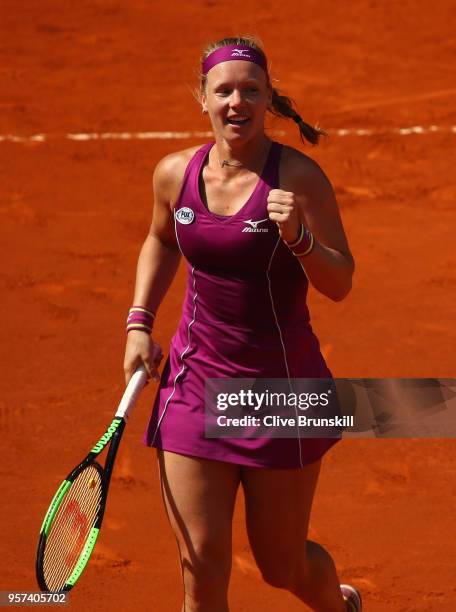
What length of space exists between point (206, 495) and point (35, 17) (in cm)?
1017

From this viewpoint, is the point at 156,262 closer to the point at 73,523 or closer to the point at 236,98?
the point at 236,98

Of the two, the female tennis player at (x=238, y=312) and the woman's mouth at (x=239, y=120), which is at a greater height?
the woman's mouth at (x=239, y=120)

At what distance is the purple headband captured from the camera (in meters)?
4.07

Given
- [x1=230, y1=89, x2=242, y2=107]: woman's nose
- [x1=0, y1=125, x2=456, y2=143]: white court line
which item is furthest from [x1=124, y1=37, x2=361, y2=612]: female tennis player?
[x1=0, y1=125, x2=456, y2=143]: white court line

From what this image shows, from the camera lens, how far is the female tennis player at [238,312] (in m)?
4.03

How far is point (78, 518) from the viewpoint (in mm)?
4148

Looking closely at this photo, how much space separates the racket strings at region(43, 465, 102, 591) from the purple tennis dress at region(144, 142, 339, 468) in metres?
0.28

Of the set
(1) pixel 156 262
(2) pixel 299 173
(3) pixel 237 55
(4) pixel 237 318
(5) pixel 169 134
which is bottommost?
(4) pixel 237 318

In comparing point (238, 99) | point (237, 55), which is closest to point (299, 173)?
point (238, 99)

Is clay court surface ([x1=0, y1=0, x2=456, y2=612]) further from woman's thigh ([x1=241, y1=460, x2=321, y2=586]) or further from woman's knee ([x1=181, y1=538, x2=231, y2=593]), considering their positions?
woman's knee ([x1=181, y1=538, x2=231, y2=593])

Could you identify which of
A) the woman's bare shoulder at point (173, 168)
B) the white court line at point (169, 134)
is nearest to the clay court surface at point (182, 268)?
the white court line at point (169, 134)

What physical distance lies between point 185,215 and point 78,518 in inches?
43.6

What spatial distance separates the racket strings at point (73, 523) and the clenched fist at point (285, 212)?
1.06 m

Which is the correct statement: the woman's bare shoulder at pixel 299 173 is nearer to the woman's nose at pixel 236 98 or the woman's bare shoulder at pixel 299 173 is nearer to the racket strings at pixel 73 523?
the woman's nose at pixel 236 98
